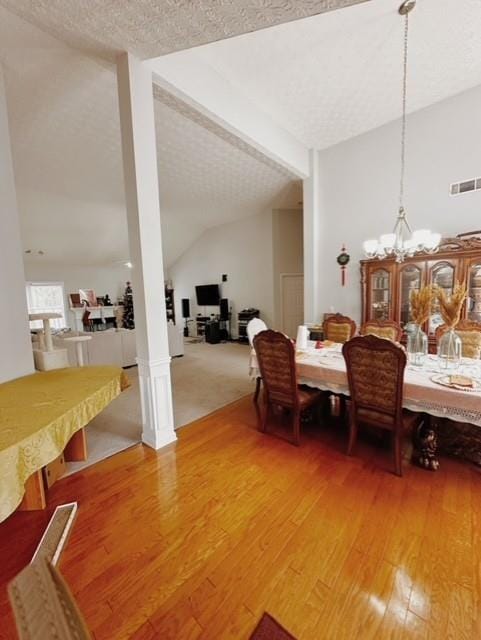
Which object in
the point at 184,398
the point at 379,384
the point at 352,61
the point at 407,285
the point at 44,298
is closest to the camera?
the point at 379,384

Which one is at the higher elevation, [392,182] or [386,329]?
[392,182]

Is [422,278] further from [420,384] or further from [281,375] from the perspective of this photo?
[281,375]

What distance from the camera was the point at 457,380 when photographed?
213cm

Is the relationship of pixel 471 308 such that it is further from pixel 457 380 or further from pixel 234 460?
pixel 234 460

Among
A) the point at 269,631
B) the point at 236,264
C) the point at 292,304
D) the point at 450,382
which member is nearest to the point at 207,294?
the point at 236,264

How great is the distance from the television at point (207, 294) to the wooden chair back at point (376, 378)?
6317mm

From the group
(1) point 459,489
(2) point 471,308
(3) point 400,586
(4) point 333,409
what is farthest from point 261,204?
(3) point 400,586

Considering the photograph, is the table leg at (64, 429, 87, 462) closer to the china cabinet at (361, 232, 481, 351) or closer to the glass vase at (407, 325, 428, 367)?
the glass vase at (407, 325, 428, 367)

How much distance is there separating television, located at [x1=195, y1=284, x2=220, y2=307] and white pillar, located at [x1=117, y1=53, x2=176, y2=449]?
576 cm

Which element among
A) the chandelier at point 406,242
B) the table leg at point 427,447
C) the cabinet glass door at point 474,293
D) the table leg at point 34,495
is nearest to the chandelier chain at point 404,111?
the chandelier at point 406,242

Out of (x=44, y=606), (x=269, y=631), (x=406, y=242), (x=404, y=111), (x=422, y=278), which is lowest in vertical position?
(x=269, y=631)

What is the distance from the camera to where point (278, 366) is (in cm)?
260

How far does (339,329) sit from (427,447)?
1.90 m

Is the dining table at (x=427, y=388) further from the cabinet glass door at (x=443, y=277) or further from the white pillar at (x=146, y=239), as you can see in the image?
the cabinet glass door at (x=443, y=277)
